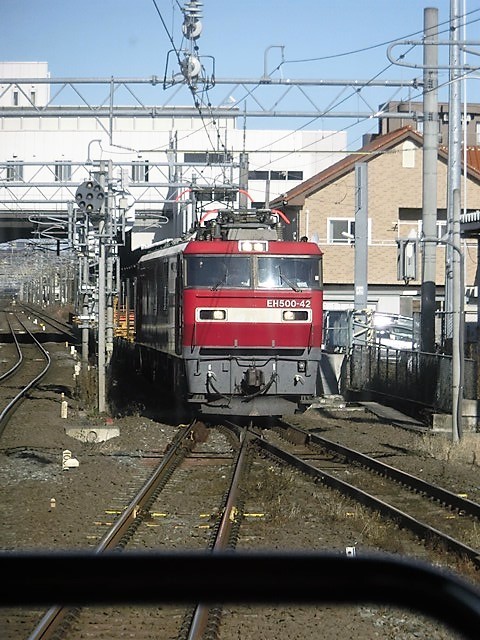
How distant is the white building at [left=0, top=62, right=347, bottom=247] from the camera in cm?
3953

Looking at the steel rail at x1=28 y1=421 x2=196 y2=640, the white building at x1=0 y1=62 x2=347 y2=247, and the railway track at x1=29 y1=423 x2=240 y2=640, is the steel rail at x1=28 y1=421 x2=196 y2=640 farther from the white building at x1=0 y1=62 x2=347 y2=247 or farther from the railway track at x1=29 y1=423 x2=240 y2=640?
the white building at x1=0 y1=62 x2=347 y2=247

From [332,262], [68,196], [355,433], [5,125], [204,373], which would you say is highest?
[5,125]

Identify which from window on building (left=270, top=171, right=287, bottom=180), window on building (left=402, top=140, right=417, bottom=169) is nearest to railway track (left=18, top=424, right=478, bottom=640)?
window on building (left=402, top=140, right=417, bottom=169)

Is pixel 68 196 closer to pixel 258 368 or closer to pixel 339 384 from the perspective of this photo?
pixel 339 384

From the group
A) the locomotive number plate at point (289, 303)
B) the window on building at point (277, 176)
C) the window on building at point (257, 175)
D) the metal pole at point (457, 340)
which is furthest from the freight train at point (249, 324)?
the window on building at point (277, 176)

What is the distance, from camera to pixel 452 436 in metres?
16.0

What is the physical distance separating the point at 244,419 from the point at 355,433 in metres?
2.56

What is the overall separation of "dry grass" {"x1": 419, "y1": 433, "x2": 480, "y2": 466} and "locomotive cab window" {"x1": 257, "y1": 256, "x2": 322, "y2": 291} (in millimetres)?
3176

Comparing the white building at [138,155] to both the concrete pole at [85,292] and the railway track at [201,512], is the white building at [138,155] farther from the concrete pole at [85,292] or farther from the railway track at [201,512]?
the railway track at [201,512]

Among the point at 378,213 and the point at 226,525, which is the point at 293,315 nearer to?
the point at 226,525

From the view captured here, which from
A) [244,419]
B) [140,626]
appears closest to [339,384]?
[244,419]

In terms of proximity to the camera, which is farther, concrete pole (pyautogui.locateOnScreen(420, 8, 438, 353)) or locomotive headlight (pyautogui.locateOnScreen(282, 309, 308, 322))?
concrete pole (pyautogui.locateOnScreen(420, 8, 438, 353))

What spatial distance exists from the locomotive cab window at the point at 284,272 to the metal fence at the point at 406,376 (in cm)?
311

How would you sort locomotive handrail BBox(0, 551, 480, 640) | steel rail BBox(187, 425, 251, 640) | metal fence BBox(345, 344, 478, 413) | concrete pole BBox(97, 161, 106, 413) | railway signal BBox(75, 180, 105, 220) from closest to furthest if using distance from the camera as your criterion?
locomotive handrail BBox(0, 551, 480, 640), steel rail BBox(187, 425, 251, 640), metal fence BBox(345, 344, 478, 413), concrete pole BBox(97, 161, 106, 413), railway signal BBox(75, 180, 105, 220)
